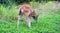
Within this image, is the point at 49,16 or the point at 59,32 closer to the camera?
the point at 59,32

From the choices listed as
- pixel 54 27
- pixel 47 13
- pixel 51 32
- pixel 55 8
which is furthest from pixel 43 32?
pixel 55 8

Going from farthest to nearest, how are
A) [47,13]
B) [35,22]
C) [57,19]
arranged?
1. [47,13]
2. [57,19]
3. [35,22]

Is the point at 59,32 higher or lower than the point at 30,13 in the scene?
lower

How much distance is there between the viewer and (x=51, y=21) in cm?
1384

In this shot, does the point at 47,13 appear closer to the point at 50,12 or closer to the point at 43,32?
the point at 50,12

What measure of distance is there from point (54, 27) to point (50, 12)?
4375mm

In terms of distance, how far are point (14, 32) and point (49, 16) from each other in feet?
15.7

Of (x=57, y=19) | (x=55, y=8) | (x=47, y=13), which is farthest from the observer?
(x=55, y=8)

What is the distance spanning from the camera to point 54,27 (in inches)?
493

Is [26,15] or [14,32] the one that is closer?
[14,32]

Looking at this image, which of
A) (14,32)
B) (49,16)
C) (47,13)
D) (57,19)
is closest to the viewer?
(14,32)

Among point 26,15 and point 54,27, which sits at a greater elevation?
point 26,15

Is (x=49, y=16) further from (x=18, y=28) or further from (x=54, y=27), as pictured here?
(x=18, y=28)

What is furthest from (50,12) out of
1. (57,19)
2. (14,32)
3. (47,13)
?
(14,32)
